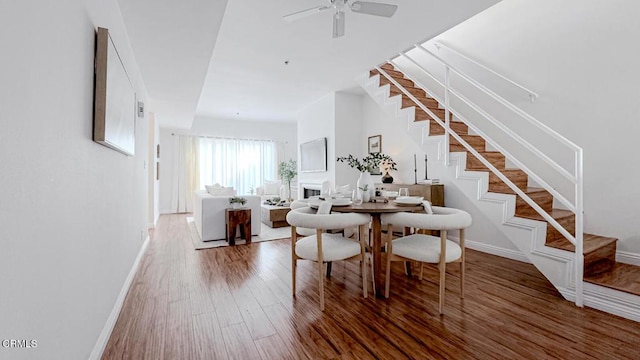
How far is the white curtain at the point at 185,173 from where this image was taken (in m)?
7.53

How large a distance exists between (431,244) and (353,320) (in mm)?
881

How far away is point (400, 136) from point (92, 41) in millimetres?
4323

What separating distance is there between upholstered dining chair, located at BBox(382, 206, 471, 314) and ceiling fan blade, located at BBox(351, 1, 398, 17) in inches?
66.9

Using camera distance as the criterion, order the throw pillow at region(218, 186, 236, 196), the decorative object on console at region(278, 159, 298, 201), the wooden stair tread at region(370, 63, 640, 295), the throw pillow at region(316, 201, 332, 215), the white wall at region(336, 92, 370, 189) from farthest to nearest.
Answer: the decorative object on console at region(278, 159, 298, 201) → the white wall at region(336, 92, 370, 189) → the throw pillow at region(218, 186, 236, 196) → the throw pillow at region(316, 201, 332, 215) → the wooden stair tread at region(370, 63, 640, 295)

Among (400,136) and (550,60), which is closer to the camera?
(550,60)

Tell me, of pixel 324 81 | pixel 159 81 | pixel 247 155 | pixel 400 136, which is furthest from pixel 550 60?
pixel 247 155

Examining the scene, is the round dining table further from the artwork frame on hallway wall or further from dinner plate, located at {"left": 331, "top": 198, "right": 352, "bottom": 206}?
the artwork frame on hallway wall

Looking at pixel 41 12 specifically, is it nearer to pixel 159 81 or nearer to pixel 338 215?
pixel 338 215

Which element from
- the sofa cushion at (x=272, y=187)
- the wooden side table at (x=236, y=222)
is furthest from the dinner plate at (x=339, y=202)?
the sofa cushion at (x=272, y=187)

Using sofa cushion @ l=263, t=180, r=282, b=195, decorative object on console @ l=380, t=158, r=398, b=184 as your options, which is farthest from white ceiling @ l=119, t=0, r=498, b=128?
sofa cushion @ l=263, t=180, r=282, b=195

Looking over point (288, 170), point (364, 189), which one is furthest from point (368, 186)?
point (288, 170)

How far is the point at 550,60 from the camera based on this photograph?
3.17m

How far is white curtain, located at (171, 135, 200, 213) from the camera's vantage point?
24.7ft

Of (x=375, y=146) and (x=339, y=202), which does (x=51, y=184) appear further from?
(x=375, y=146)
